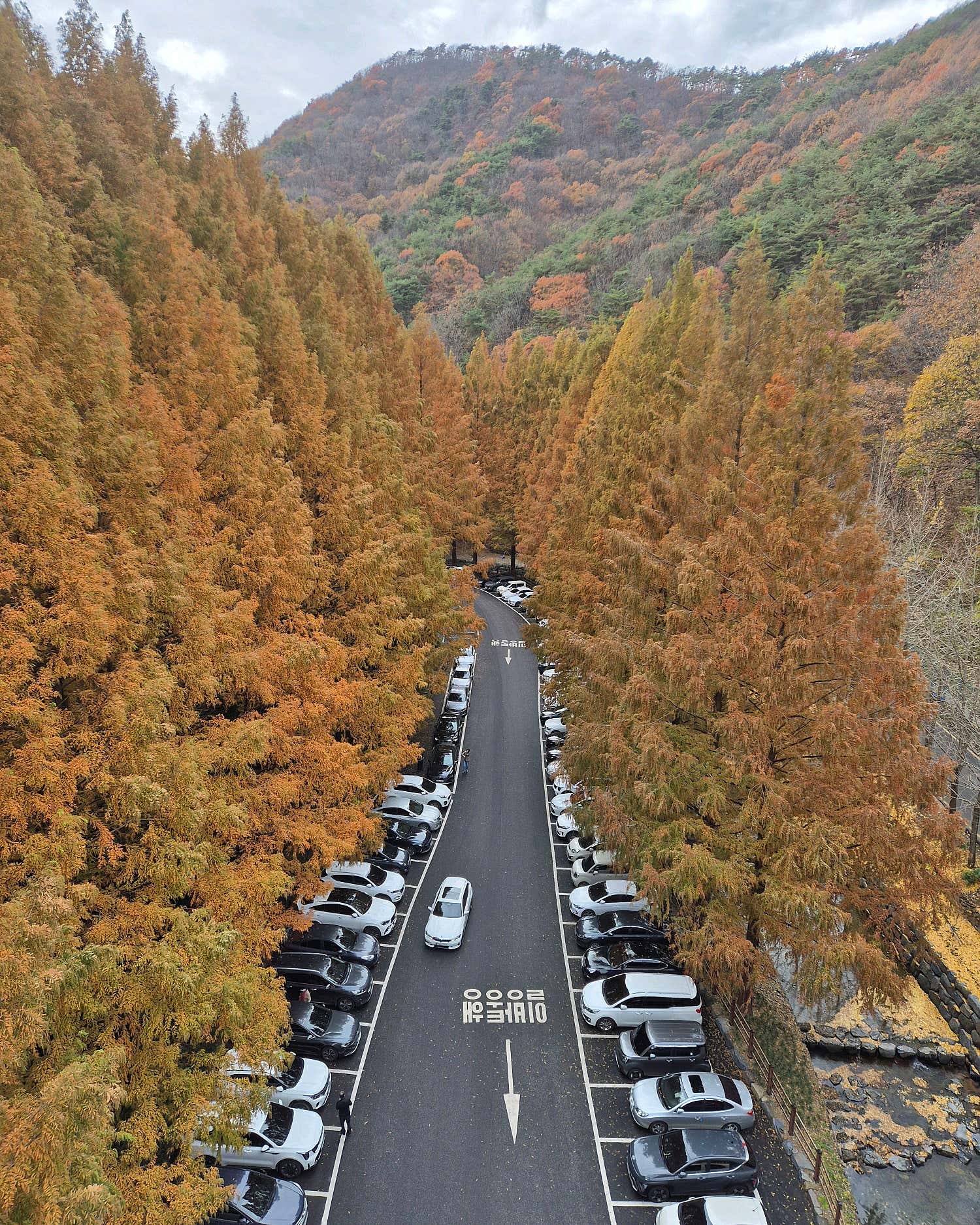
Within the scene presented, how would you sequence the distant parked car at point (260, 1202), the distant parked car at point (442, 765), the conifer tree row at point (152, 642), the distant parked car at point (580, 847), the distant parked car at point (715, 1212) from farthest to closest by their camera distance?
the distant parked car at point (442, 765), the distant parked car at point (580, 847), the distant parked car at point (260, 1202), the distant parked car at point (715, 1212), the conifer tree row at point (152, 642)

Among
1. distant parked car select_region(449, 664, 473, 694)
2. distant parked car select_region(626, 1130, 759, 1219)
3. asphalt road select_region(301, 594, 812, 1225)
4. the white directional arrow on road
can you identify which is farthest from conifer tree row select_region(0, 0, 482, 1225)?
distant parked car select_region(449, 664, 473, 694)

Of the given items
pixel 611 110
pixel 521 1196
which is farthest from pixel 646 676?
pixel 611 110

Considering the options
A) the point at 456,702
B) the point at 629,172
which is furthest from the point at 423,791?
the point at 629,172

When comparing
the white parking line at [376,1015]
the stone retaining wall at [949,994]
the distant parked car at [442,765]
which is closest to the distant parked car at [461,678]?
the distant parked car at [442,765]

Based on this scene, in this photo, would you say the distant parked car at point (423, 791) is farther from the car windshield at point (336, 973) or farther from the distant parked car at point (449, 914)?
the car windshield at point (336, 973)

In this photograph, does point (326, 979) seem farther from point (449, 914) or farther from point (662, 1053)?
point (662, 1053)

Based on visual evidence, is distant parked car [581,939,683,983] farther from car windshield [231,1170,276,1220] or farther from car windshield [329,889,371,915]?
car windshield [231,1170,276,1220]
